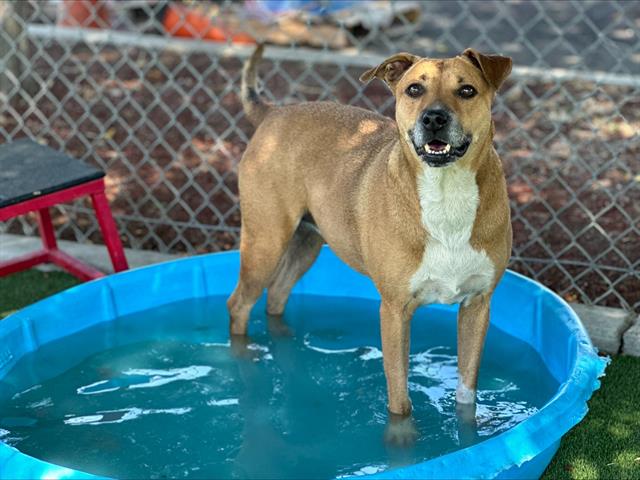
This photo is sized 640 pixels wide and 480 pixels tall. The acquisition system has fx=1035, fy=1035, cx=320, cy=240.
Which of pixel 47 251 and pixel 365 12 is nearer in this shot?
pixel 47 251

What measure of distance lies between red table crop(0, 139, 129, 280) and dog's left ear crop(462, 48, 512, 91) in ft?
7.23

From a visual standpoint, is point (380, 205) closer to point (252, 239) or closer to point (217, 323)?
point (252, 239)

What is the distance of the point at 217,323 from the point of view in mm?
5301

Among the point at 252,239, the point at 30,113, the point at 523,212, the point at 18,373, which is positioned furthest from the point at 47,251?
the point at 523,212

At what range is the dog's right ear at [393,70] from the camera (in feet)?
12.8

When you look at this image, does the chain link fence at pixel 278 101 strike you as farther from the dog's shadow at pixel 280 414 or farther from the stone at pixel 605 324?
the dog's shadow at pixel 280 414

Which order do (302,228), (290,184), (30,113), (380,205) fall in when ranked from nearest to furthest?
(380,205) → (290,184) → (302,228) → (30,113)

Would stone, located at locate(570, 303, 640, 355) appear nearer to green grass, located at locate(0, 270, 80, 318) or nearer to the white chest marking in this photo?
the white chest marking

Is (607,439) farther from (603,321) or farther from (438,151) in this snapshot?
(438,151)

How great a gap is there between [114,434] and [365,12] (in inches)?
256

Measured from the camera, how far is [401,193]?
3.89 meters

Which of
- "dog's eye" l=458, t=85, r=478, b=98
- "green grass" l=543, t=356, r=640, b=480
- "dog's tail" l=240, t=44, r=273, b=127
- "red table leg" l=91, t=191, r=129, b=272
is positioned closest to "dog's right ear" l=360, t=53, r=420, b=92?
"dog's eye" l=458, t=85, r=478, b=98

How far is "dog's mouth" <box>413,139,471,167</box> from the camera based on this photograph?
356 centimetres

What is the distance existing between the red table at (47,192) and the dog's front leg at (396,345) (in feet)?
5.99
